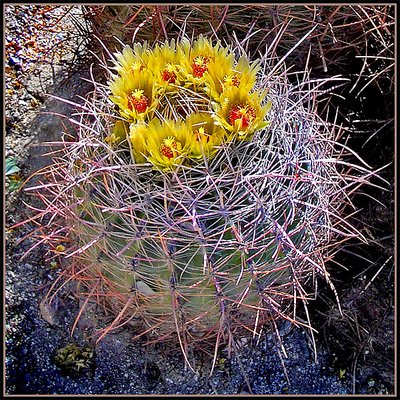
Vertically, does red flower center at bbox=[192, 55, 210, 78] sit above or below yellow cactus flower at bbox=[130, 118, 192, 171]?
above

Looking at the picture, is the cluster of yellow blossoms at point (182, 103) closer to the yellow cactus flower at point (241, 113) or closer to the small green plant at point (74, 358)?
the yellow cactus flower at point (241, 113)

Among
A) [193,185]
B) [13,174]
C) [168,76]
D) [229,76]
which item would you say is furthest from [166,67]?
[13,174]

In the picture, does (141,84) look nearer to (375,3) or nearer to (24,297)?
(375,3)

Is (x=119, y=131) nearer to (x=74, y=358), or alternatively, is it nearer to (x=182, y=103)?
(x=182, y=103)

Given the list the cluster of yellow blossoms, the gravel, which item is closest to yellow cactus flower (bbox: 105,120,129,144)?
the cluster of yellow blossoms

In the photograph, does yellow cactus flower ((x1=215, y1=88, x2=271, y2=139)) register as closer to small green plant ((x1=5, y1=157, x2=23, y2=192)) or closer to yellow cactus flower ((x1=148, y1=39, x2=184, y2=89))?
yellow cactus flower ((x1=148, y1=39, x2=184, y2=89))

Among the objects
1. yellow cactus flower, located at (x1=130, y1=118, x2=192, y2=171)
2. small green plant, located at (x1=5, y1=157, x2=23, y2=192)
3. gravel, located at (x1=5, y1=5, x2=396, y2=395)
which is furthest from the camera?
small green plant, located at (x1=5, y1=157, x2=23, y2=192)

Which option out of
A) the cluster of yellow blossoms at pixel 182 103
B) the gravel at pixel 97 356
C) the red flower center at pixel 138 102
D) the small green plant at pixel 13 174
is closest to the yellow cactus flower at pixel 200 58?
the cluster of yellow blossoms at pixel 182 103
